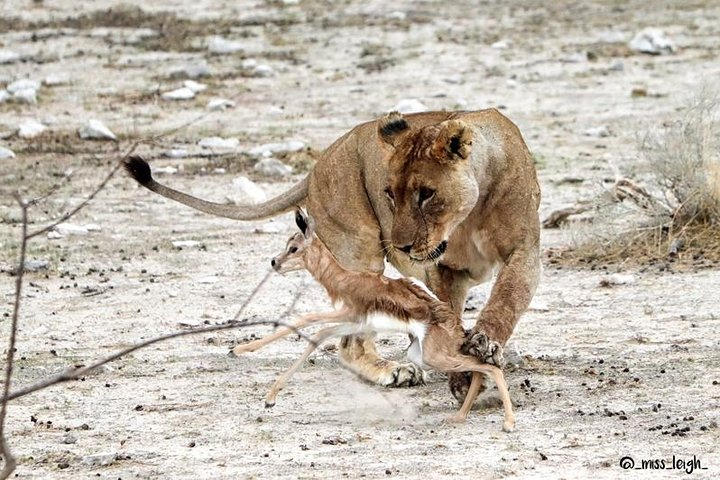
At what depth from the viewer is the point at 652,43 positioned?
1711 centimetres

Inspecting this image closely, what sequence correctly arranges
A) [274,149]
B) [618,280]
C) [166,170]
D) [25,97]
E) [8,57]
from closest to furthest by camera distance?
[618,280] → [166,170] → [274,149] → [25,97] → [8,57]

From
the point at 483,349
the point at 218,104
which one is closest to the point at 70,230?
the point at 218,104

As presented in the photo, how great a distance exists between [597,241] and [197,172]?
13.1ft

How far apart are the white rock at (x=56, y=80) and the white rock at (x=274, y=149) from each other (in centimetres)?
366

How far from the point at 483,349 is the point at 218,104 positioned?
8384 mm

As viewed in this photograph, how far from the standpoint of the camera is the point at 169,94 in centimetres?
1518

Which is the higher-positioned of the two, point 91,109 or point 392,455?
point 392,455

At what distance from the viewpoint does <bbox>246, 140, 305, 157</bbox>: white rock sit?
12.8 meters

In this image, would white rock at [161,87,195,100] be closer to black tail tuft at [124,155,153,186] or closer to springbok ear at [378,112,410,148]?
black tail tuft at [124,155,153,186]

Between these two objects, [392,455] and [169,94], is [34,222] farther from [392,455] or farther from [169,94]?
[392,455]

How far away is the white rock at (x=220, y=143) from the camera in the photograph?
13258 millimetres

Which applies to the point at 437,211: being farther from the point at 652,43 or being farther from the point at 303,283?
the point at 652,43

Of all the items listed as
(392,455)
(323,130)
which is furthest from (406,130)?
(323,130)

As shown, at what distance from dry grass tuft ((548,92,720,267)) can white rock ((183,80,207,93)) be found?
6475mm
